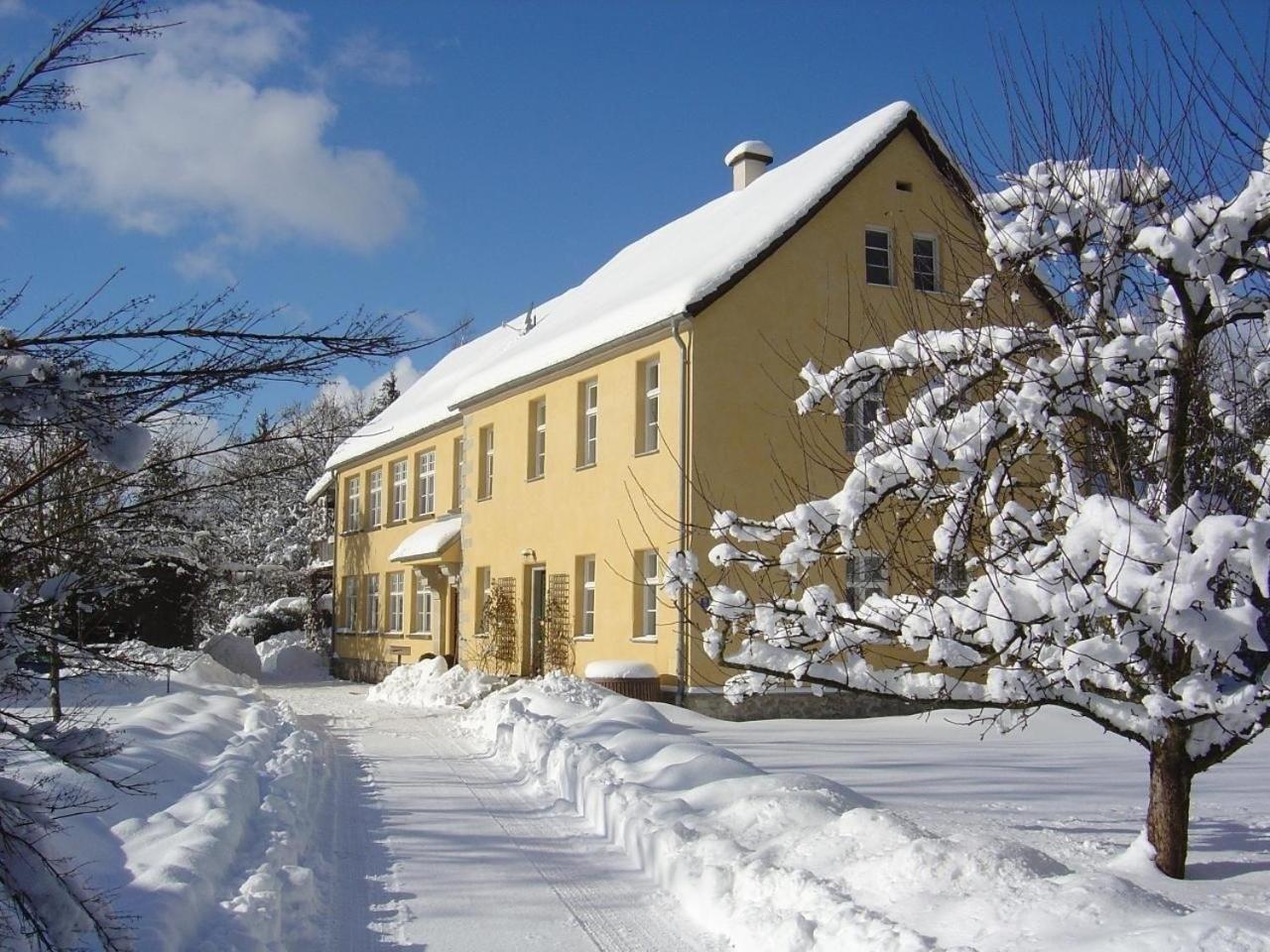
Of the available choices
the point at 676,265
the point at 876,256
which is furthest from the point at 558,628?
the point at 876,256

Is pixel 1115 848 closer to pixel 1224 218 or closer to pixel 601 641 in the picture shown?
pixel 1224 218

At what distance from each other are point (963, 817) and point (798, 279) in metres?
11.4

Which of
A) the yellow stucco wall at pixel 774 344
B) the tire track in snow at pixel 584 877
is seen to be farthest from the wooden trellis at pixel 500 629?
the tire track in snow at pixel 584 877

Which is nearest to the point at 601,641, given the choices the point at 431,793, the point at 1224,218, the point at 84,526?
the point at 431,793

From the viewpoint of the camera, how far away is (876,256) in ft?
65.9

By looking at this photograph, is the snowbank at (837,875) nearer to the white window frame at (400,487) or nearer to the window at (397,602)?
the window at (397,602)

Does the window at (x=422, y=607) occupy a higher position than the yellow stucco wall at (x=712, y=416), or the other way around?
the yellow stucco wall at (x=712, y=416)

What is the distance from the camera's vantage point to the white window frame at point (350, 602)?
34.4 meters

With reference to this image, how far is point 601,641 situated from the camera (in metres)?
20.2

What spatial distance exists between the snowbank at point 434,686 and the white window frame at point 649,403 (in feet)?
16.4

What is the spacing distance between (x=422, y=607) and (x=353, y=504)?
268 inches

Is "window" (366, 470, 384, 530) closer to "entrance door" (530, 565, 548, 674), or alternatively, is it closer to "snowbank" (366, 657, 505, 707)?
"snowbank" (366, 657, 505, 707)

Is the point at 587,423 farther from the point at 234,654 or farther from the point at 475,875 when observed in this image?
the point at 234,654

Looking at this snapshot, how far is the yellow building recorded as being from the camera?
723 inches
